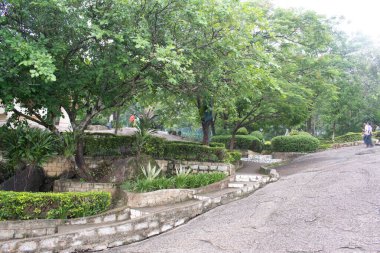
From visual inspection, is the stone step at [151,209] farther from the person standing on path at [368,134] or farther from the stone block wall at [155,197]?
the person standing on path at [368,134]

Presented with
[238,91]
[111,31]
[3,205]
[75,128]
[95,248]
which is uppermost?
[111,31]

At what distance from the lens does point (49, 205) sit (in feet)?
27.0

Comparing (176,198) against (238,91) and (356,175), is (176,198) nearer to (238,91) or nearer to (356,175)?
(238,91)

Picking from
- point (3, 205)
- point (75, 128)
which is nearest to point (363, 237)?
point (3, 205)

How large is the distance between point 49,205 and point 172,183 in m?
3.59

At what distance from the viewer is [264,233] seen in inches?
268

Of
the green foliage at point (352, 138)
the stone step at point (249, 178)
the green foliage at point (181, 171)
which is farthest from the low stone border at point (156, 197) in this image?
the green foliage at point (352, 138)

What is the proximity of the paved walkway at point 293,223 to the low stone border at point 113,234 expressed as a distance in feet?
0.89

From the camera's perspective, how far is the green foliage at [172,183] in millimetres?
9656

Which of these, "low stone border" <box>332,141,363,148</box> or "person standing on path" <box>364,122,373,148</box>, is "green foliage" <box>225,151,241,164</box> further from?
"low stone border" <box>332,141,363,148</box>

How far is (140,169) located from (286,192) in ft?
16.0

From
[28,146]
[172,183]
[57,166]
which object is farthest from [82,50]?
[172,183]

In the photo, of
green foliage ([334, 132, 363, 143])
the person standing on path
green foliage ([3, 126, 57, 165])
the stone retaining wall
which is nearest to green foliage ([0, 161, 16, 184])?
green foliage ([3, 126, 57, 165])

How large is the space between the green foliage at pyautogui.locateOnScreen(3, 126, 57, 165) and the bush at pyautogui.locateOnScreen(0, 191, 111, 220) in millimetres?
1845
